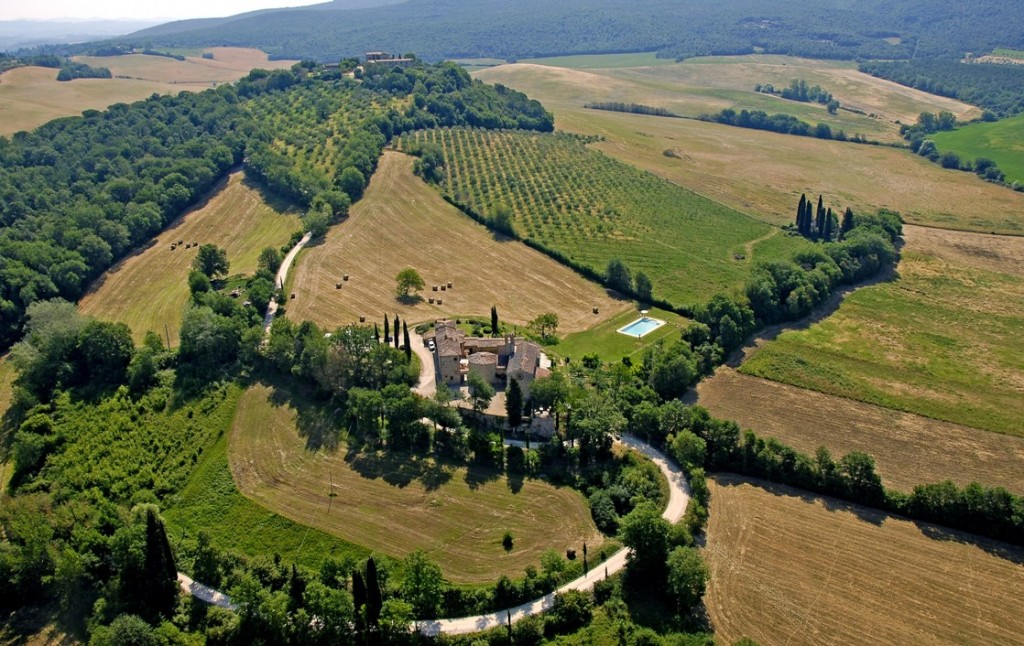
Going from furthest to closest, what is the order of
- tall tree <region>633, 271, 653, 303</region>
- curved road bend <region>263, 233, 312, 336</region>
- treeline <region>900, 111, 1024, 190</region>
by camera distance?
1. treeline <region>900, 111, 1024, 190</region>
2. tall tree <region>633, 271, 653, 303</region>
3. curved road bend <region>263, 233, 312, 336</region>

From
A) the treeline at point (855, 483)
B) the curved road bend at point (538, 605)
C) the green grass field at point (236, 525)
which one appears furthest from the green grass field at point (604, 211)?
the green grass field at point (236, 525)

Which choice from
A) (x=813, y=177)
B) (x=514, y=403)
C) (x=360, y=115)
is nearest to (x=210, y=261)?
(x=514, y=403)

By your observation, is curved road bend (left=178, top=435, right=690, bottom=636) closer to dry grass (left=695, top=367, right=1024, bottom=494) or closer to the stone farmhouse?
dry grass (left=695, top=367, right=1024, bottom=494)

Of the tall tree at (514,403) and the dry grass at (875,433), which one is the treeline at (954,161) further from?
the tall tree at (514,403)

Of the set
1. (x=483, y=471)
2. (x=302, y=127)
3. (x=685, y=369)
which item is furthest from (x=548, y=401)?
(x=302, y=127)

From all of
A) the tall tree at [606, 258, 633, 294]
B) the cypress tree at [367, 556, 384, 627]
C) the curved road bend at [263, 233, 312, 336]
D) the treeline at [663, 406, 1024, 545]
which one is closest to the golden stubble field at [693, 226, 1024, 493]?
the treeline at [663, 406, 1024, 545]
